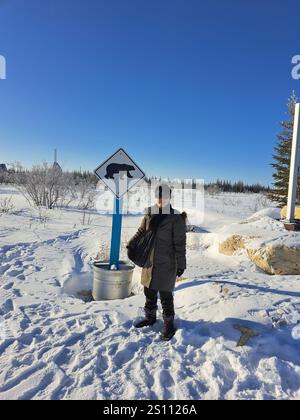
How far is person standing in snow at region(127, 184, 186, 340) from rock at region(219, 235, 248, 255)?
3.12 m

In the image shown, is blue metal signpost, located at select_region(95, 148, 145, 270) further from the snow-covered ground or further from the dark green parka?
the dark green parka

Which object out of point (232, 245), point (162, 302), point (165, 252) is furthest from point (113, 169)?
point (232, 245)

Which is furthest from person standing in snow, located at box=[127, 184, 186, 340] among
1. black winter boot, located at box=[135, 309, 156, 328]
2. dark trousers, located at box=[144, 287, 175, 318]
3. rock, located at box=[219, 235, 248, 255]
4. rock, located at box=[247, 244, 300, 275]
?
rock, located at box=[219, 235, 248, 255]

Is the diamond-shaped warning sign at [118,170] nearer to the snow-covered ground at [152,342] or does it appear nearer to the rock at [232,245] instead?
the snow-covered ground at [152,342]

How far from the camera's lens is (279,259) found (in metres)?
5.34

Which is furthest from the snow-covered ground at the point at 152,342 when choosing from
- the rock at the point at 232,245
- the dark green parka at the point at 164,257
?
the rock at the point at 232,245

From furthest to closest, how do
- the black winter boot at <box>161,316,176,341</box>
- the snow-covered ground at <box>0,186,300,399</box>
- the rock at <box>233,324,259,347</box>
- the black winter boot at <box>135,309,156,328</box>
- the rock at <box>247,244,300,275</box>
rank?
1. the rock at <box>247,244,300,275</box>
2. the black winter boot at <box>135,309,156,328</box>
3. the black winter boot at <box>161,316,176,341</box>
4. the rock at <box>233,324,259,347</box>
5. the snow-covered ground at <box>0,186,300,399</box>

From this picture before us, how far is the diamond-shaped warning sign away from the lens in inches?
180

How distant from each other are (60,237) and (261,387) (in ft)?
22.6

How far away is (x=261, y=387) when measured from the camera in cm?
249

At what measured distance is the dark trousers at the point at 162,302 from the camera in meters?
3.35

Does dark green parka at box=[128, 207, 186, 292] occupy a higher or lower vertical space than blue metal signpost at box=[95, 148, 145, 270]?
lower

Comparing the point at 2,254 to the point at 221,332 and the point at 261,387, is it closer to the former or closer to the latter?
the point at 221,332
